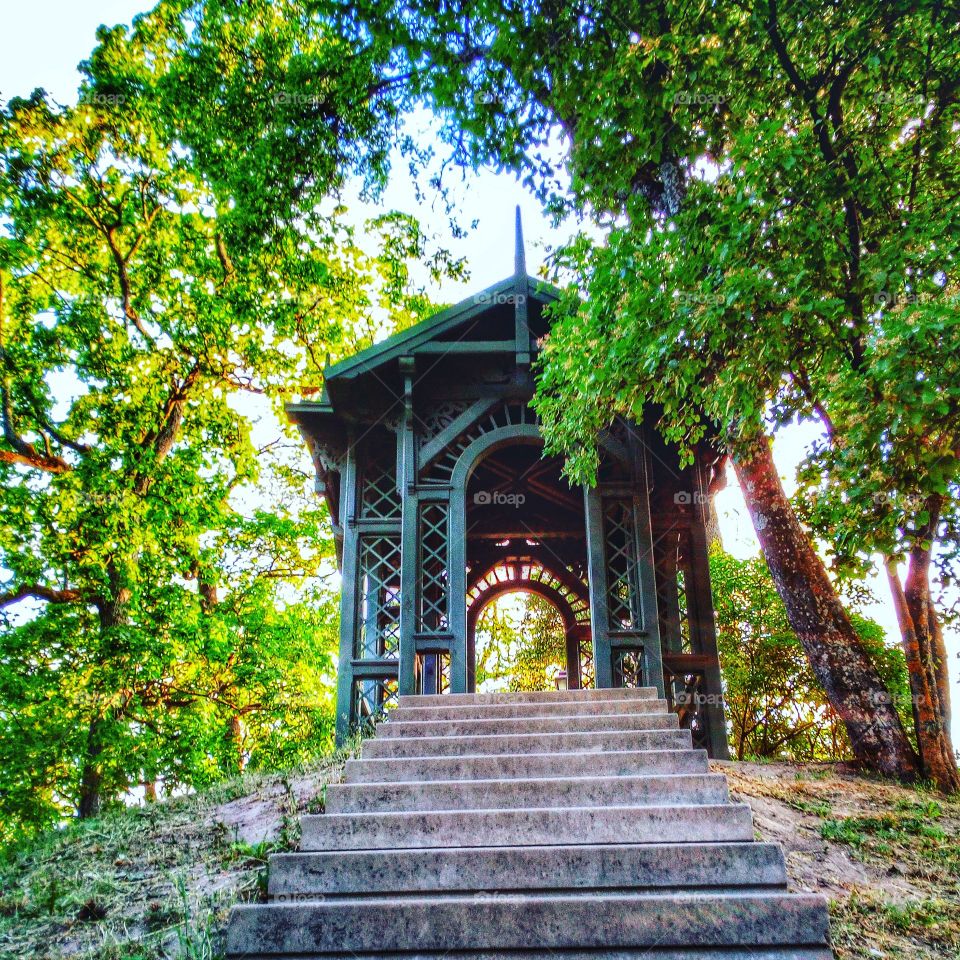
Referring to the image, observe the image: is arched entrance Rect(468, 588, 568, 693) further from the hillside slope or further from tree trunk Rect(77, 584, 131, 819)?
the hillside slope

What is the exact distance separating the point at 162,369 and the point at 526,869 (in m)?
11.8

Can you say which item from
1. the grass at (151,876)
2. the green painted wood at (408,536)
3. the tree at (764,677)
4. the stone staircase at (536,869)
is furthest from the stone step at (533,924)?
the tree at (764,677)

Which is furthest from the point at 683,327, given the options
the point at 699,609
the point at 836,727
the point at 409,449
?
the point at 836,727

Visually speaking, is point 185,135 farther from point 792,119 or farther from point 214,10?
point 792,119

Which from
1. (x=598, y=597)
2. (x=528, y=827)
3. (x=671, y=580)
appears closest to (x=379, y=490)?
(x=598, y=597)

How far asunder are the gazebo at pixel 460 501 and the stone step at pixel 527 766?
2.99m

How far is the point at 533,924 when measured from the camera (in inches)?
126

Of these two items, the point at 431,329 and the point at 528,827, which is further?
the point at 431,329

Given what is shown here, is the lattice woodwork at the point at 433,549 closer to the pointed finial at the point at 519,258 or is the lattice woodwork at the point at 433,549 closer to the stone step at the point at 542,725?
the stone step at the point at 542,725

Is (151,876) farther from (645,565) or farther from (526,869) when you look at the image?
(645,565)

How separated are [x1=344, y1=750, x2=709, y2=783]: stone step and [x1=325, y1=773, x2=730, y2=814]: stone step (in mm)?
264

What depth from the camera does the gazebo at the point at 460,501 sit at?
8.23m

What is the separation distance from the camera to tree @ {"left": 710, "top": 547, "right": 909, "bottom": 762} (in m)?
14.6

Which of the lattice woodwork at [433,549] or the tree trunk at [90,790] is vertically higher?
the lattice woodwork at [433,549]
